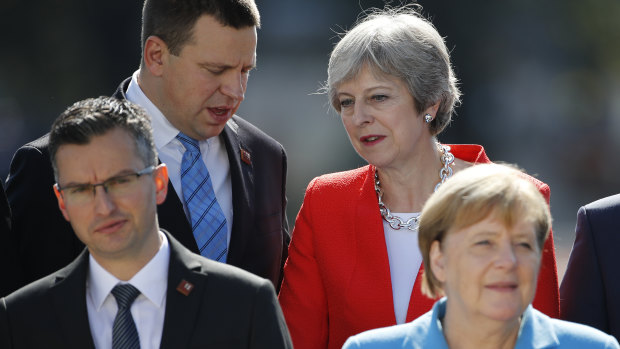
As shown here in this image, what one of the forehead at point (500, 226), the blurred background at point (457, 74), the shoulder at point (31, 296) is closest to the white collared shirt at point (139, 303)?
the shoulder at point (31, 296)

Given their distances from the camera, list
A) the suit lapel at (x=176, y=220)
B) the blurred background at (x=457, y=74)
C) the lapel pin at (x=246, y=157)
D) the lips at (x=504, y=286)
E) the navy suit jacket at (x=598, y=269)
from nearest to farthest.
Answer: the lips at (x=504, y=286) → the navy suit jacket at (x=598, y=269) → the suit lapel at (x=176, y=220) → the lapel pin at (x=246, y=157) → the blurred background at (x=457, y=74)

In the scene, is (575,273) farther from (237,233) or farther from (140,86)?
(140,86)

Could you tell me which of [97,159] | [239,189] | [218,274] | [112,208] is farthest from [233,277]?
[239,189]


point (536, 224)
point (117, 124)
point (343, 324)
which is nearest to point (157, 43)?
point (117, 124)

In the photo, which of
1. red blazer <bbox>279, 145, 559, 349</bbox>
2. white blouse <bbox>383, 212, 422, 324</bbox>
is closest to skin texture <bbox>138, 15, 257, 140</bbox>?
red blazer <bbox>279, 145, 559, 349</bbox>

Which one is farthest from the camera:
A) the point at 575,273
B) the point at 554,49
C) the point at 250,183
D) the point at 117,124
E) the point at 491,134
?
the point at 554,49

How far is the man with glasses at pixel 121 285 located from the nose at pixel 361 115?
3.06 feet

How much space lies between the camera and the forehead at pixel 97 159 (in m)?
2.40

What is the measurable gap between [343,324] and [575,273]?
0.80 m

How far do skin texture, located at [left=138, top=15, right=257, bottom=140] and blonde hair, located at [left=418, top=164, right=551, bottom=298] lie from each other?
113 centimetres

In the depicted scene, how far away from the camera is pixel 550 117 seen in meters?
14.0

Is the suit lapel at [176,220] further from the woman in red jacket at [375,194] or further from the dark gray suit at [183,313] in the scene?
the dark gray suit at [183,313]

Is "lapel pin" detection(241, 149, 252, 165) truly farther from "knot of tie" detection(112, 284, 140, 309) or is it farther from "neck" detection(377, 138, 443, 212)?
"knot of tie" detection(112, 284, 140, 309)

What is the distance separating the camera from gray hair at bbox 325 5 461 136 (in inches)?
126
